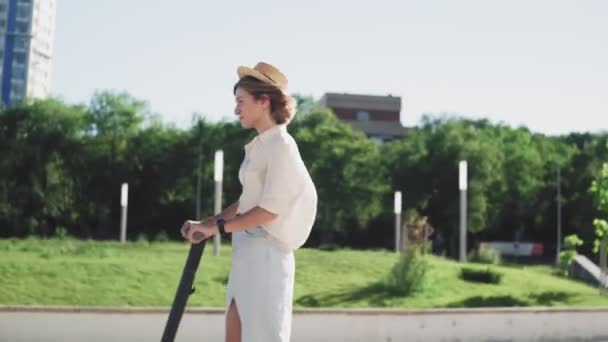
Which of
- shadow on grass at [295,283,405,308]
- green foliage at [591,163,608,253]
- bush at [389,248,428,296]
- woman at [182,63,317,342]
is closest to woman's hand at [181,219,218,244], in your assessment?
woman at [182,63,317,342]

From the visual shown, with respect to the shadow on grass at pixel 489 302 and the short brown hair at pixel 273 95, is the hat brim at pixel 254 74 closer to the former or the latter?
the short brown hair at pixel 273 95

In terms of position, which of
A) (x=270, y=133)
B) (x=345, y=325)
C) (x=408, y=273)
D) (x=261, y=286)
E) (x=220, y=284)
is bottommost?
(x=345, y=325)

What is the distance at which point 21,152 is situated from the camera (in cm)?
5266

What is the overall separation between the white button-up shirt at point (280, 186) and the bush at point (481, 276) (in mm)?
16013

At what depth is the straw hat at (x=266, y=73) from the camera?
3258 millimetres

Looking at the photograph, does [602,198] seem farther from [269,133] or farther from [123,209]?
[269,133]

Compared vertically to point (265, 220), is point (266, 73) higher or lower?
higher

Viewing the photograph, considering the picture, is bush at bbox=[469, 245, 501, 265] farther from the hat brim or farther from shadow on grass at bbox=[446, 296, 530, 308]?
the hat brim

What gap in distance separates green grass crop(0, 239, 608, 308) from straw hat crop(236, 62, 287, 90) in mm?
10668

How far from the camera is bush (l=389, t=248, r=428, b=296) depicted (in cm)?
1652

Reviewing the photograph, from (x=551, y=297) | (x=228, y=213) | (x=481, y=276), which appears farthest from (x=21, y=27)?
(x=228, y=213)

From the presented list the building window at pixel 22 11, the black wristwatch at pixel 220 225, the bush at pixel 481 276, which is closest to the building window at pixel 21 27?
the building window at pixel 22 11

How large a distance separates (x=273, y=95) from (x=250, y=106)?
0.10 meters

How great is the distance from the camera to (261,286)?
312cm
